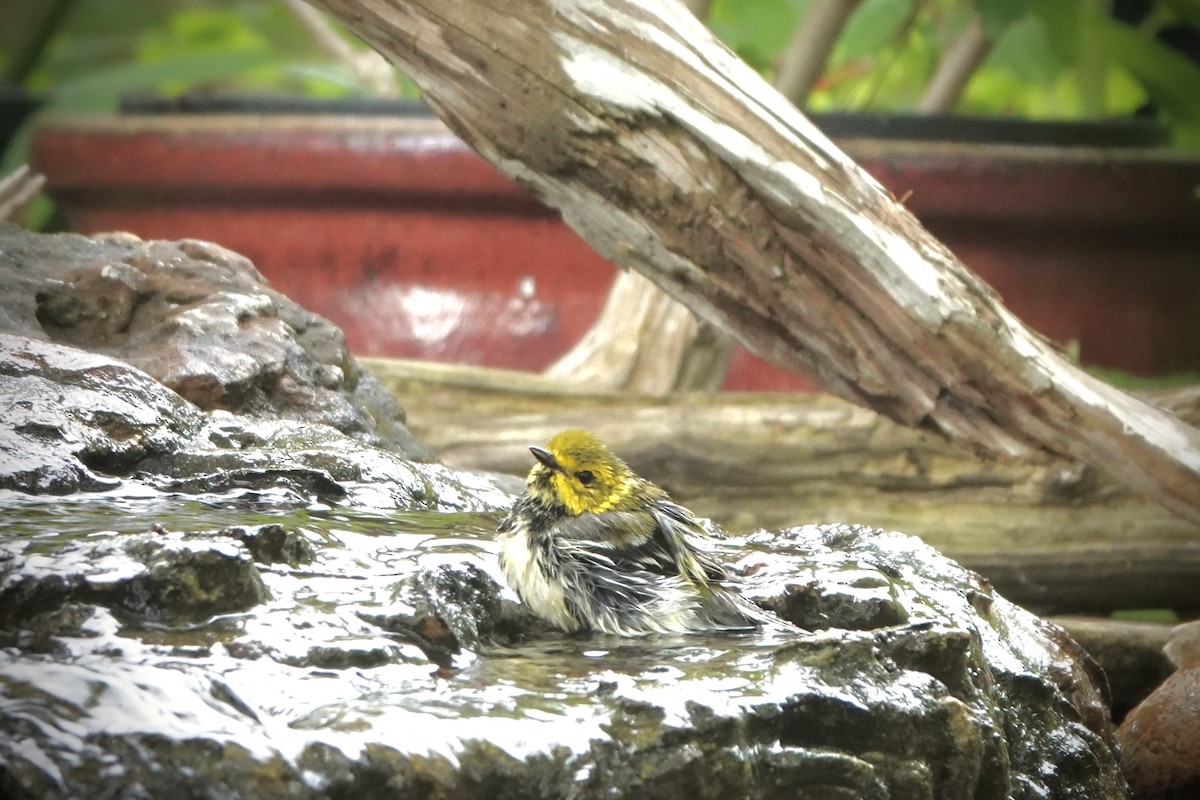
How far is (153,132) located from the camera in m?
4.07

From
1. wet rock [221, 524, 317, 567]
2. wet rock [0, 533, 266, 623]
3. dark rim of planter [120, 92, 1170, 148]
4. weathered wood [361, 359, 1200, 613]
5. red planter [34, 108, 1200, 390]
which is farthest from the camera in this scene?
dark rim of planter [120, 92, 1170, 148]

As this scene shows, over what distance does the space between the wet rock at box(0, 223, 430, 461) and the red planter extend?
175 centimetres

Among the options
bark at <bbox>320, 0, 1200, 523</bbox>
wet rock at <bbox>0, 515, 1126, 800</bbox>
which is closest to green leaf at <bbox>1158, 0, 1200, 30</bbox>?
bark at <bbox>320, 0, 1200, 523</bbox>

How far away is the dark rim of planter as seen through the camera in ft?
14.0

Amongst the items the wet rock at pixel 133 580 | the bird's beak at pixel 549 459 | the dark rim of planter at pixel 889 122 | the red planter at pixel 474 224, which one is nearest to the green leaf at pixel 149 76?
the dark rim of planter at pixel 889 122

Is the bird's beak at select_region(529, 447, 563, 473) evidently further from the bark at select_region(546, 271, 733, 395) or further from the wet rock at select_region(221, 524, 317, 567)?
the bark at select_region(546, 271, 733, 395)

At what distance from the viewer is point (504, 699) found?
1.35 m

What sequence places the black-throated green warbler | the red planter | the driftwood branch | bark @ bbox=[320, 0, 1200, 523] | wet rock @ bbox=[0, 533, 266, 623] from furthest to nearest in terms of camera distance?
1. the red planter
2. the driftwood branch
3. bark @ bbox=[320, 0, 1200, 523]
4. the black-throated green warbler
5. wet rock @ bbox=[0, 533, 266, 623]

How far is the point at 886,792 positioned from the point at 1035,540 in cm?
184

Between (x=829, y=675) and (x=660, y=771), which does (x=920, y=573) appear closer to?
(x=829, y=675)

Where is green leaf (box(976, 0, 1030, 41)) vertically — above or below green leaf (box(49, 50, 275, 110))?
above

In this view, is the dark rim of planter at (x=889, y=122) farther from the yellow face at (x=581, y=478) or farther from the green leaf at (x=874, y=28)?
the yellow face at (x=581, y=478)

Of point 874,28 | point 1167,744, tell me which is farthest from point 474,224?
point 1167,744

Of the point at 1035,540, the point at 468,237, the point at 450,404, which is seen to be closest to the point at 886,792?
the point at 1035,540
